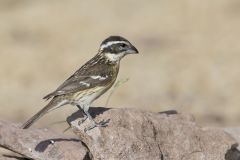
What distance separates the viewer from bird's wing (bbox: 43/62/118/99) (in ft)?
40.9

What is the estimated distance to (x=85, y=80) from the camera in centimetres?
1259

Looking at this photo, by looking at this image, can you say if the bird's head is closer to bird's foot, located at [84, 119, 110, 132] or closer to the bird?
the bird

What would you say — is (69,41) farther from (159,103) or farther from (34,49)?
(159,103)

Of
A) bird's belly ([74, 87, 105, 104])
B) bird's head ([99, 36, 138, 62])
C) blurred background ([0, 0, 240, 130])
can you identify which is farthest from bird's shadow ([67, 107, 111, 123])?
blurred background ([0, 0, 240, 130])

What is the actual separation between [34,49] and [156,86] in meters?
4.35

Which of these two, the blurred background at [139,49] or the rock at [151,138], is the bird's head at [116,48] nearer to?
the rock at [151,138]

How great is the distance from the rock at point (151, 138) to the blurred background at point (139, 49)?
617cm

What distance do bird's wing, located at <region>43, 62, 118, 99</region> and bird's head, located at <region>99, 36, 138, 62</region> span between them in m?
0.32

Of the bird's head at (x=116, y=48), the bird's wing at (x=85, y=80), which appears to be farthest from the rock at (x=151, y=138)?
the bird's head at (x=116, y=48)

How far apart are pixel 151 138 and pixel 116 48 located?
5.15ft

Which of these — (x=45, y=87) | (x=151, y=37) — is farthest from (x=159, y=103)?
(x=151, y=37)

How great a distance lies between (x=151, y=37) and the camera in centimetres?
2489

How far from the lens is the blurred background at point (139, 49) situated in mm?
20547

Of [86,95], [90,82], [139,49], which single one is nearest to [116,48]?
[90,82]
